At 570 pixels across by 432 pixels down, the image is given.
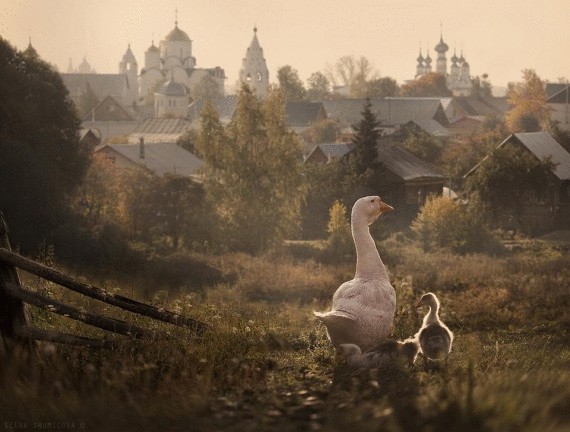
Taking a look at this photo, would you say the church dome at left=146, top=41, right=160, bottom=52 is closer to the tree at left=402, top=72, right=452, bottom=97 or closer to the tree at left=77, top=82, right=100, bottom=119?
the tree at left=77, top=82, right=100, bottom=119

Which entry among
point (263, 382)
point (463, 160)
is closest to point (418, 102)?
point (463, 160)

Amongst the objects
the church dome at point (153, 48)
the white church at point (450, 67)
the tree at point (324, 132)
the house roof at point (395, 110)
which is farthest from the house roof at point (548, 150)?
the church dome at point (153, 48)

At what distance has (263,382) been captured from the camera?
716 cm

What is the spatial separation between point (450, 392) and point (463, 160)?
138ft

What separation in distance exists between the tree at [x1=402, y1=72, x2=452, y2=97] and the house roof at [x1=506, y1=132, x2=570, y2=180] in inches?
2434

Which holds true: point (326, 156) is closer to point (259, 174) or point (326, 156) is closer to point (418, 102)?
point (259, 174)

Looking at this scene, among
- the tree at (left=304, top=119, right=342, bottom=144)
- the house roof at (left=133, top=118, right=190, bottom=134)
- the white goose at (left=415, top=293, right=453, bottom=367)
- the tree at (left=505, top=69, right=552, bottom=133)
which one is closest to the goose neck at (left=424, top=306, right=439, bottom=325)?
the white goose at (left=415, top=293, right=453, bottom=367)

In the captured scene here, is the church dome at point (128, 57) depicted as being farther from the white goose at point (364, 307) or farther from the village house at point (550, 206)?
the white goose at point (364, 307)

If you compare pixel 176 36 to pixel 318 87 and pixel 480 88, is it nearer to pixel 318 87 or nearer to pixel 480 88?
pixel 318 87

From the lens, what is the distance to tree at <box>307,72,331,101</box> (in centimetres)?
11039

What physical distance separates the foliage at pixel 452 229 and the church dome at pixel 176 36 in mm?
125929

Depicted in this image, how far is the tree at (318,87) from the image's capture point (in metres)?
110

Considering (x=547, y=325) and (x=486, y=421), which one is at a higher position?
(x=486, y=421)

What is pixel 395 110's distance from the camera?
84.0 meters
